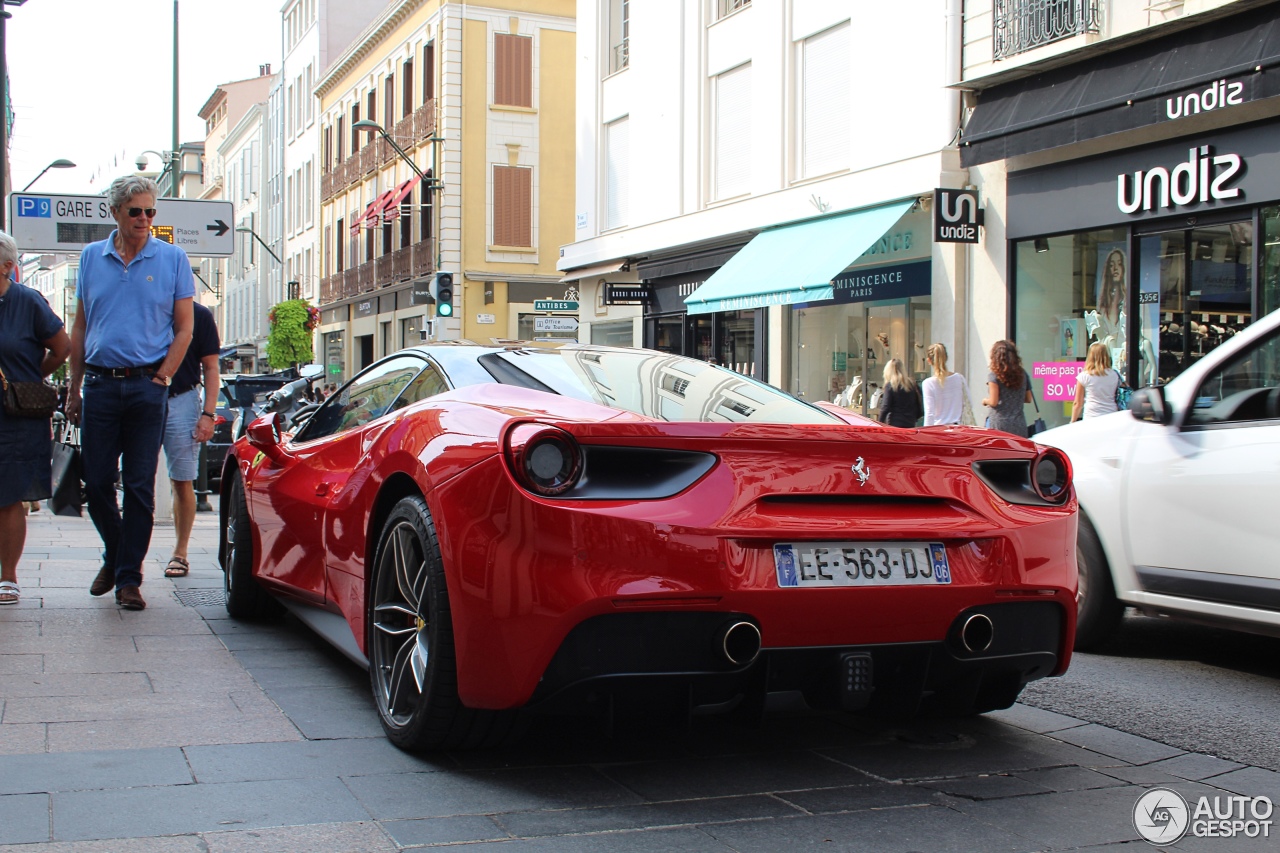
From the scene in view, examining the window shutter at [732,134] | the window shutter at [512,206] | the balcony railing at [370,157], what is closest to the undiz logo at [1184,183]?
the window shutter at [732,134]

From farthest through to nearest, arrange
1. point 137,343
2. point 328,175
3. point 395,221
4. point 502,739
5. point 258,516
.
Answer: point 328,175 < point 395,221 < point 137,343 < point 258,516 < point 502,739

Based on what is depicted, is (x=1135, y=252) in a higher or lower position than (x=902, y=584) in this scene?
higher

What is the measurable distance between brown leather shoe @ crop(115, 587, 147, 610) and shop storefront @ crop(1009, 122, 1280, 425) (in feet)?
33.5

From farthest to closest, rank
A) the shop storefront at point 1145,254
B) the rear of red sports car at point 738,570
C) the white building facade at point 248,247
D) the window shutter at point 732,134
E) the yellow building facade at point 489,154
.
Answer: the white building facade at point 248,247 → the yellow building facade at point 489,154 → the window shutter at point 732,134 → the shop storefront at point 1145,254 → the rear of red sports car at point 738,570

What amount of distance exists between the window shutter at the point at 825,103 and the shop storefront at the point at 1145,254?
3975 millimetres

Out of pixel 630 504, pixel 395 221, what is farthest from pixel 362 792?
pixel 395 221

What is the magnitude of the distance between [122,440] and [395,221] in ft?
126

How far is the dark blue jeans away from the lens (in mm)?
6262

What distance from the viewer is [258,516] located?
5836 mm

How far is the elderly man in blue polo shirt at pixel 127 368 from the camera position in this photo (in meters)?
6.26

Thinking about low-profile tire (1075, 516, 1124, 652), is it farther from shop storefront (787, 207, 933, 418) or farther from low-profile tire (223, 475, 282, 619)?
shop storefront (787, 207, 933, 418)

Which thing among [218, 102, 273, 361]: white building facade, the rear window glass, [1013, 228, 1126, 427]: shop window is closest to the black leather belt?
the rear window glass

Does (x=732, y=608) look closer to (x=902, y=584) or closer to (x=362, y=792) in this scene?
(x=902, y=584)

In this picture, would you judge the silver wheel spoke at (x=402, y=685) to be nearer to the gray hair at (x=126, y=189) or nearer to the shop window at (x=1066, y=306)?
the gray hair at (x=126, y=189)
